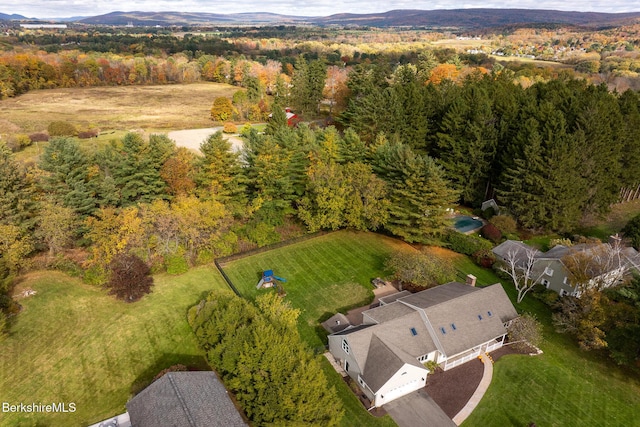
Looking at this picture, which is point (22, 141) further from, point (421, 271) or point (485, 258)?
point (485, 258)

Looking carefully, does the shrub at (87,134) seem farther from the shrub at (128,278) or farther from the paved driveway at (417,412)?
the paved driveway at (417,412)

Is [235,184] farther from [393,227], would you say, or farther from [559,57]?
[559,57]

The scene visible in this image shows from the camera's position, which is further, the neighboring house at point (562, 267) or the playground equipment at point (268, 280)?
the playground equipment at point (268, 280)

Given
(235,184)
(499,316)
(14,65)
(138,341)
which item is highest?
(14,65)

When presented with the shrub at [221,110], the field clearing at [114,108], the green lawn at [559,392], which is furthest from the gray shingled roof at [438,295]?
the shrub at [221,110]

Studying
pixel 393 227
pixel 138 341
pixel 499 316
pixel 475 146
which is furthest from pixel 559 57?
pixel 138 341

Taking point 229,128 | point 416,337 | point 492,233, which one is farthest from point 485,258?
point 229,128
